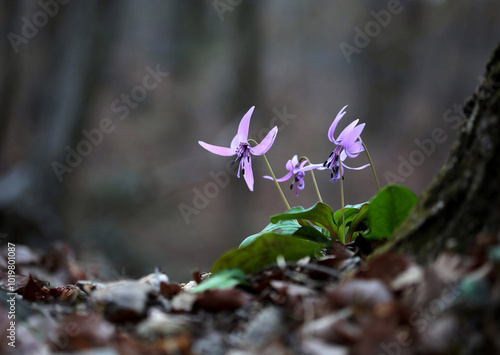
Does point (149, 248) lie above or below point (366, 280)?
above

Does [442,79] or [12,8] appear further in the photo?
[442,79]

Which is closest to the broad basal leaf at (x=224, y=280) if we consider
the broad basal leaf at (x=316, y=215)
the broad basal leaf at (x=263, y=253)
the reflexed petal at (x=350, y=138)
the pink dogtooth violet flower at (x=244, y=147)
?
the broad basal leaf at (x=263, y=253)

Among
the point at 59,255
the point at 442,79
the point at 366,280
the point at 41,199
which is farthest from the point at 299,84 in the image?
the point at 366,280

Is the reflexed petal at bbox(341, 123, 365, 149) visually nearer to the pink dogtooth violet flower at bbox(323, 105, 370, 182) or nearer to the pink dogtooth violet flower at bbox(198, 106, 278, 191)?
the pink dogtooth violet flower at bbox(323, 105, 370, 182)

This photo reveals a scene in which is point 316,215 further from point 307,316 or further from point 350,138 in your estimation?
point 307,316

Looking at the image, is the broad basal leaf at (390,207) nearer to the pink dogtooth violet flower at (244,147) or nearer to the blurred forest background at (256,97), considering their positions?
the pink dogtooth violet flower at (244,147)

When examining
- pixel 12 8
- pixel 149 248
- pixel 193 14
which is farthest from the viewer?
pixel 193 14

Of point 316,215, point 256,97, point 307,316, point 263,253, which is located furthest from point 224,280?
point 256,97

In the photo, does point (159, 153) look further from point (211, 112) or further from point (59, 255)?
point (59, 255)
